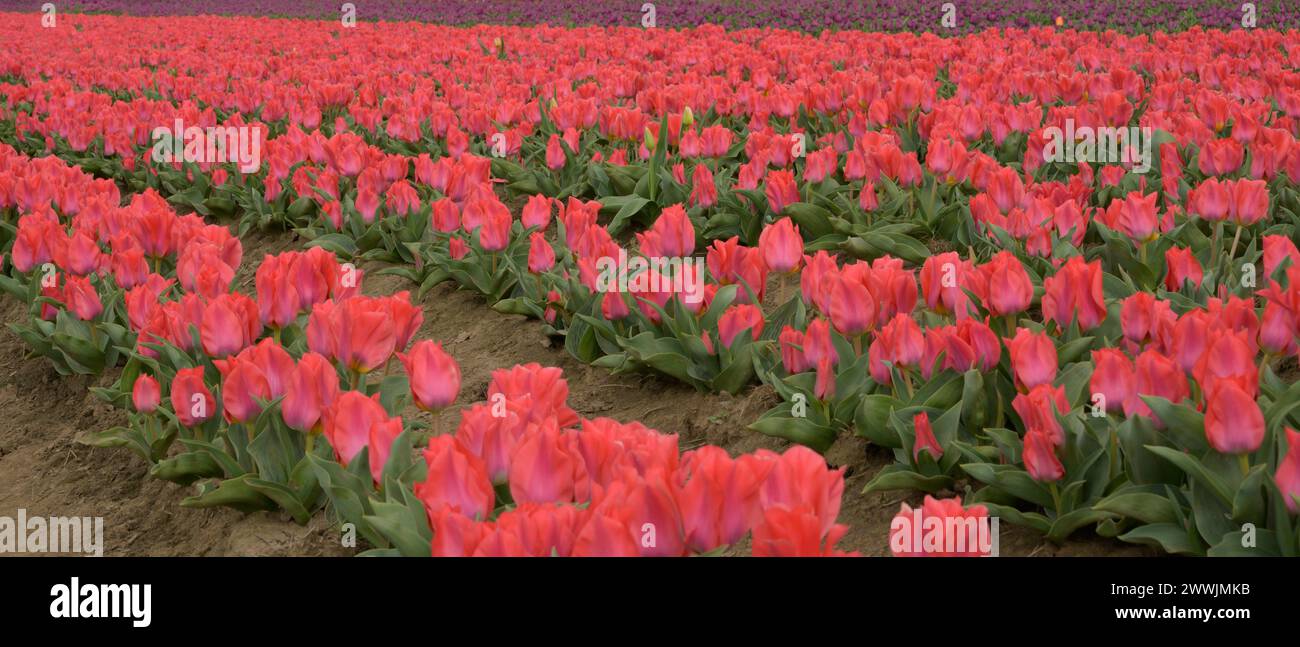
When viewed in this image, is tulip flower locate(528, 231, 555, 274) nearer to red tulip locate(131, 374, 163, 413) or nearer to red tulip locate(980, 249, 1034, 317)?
red tulip locate(131, 374, 163, 413)

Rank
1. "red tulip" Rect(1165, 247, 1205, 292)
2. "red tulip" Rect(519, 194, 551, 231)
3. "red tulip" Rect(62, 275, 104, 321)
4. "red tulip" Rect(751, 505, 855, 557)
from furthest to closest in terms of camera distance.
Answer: "red tulip" Rect(519, 194, 551, 231), "red tulip" Rect(62, 275, 104, 321), "red tulip" Rect(1165, 247, 1205, 292), "red tulip" Rect(751, 505, 855, 557)

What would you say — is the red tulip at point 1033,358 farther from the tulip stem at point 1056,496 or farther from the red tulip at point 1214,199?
the red tulip at point 1214,199

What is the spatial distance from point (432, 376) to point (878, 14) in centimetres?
1525

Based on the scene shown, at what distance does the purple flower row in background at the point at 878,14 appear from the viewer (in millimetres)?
14164

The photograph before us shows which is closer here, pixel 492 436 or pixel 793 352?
pixel 492 436

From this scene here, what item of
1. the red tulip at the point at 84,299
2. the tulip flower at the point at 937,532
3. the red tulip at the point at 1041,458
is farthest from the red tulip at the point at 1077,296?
the red tulip at the point at 84,299

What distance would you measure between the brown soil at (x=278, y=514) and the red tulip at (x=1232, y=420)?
48 centimetres

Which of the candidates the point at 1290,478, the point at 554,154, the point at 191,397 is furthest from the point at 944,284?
the point at 554,154

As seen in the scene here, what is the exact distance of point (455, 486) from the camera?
76.6 inches

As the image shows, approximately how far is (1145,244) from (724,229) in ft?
6.82

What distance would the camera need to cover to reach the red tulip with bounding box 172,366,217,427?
9.86 ft

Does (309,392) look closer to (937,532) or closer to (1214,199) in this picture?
(937,532)

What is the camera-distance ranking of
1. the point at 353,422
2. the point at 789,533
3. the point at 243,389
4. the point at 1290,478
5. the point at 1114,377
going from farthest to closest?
the point at 243,389, the point at 1114,377, the point at 353,422, the point at 1290,478, the point at 789,533

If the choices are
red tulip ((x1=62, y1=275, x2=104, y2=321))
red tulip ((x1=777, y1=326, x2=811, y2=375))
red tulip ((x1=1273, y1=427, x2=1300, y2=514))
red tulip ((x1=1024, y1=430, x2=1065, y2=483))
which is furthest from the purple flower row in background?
red tulip ((x1=62, y1=275, x2=104, y2=321))
